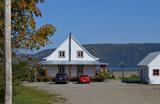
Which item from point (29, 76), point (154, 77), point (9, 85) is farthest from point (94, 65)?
point (9, 85)

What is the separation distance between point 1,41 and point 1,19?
41.9 inches

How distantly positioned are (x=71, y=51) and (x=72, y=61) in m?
1.94

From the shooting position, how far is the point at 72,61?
278 feet

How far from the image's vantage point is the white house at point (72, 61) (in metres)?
→ 83.7

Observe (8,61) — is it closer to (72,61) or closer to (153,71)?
(153,71)

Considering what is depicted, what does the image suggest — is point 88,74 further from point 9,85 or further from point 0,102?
point 9,85

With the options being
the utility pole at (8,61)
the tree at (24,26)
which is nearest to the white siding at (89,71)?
the tree at (24,26)

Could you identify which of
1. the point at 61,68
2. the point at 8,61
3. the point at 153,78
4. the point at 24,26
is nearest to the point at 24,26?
the point at 24,26

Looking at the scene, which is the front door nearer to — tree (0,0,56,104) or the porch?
the porch

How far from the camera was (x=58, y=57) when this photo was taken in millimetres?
86000

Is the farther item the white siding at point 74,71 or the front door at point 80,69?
the white siding at point 74,71

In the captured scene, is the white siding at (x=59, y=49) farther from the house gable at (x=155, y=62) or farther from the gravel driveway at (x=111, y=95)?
the gravel driveway at (x=111, y=95)

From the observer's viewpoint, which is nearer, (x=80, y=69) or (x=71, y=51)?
(x=80, y=69)

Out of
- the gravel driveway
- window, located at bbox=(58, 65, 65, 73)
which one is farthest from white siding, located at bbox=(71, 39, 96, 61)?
the gravel driveway
